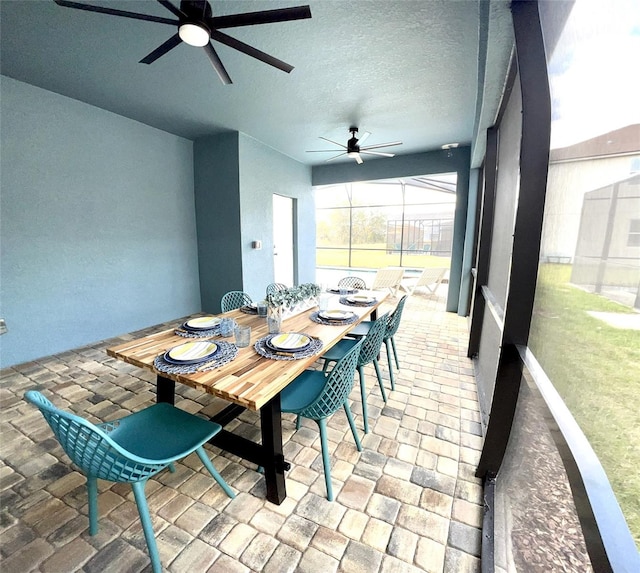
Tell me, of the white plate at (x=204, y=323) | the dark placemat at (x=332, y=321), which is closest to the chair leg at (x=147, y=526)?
the white plate at (x=204, y=323)

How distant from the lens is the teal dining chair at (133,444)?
948 millimetres

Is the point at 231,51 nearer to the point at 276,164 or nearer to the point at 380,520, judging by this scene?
the point at 276,164

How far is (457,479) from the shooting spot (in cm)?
158

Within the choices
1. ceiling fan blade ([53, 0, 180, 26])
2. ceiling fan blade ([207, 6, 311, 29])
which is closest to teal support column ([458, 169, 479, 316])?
ceiling fan blade ([207, 6, 311, 29])

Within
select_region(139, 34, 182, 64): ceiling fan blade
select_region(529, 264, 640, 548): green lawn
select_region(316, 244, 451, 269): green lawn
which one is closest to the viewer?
select_region(529, 264, 640, 548): green lawn

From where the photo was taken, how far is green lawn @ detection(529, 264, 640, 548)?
0.63 metres

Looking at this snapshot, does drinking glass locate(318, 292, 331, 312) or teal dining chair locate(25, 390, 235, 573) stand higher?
drinking glass locate(318, 292, 331, 312)

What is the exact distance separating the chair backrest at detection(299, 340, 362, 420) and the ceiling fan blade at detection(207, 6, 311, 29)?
1696mm

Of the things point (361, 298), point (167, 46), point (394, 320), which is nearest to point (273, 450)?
point (394, 320)

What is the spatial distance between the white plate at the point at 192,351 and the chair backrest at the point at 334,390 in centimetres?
59

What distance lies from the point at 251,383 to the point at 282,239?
178 inches

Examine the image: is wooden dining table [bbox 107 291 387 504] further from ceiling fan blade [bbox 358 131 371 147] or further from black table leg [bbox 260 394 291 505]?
ceiling fan blade [bbox 358 131 371 147]

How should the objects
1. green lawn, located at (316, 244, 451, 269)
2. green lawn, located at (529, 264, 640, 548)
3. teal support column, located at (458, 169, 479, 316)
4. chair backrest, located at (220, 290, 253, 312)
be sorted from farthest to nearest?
green lawn, located at (316, 244, 451, 269)
teal support column, located at (458, 169, 479, 316)
chair backrest, located at (220, 290, 253, 312)
green lawn, located at (529, 264, 640, 548)

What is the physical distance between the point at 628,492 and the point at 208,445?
1949 millimetres
